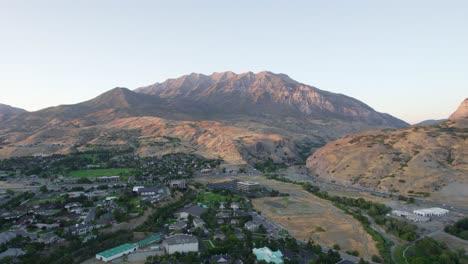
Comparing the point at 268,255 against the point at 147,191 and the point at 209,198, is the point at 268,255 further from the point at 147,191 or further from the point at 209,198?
the point at 147,191

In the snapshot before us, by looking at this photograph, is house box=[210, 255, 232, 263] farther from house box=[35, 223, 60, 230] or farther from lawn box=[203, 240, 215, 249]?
house box=[35, 223, 60, 230]

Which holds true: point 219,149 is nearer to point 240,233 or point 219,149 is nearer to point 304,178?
point 304,178

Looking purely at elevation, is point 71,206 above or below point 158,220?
above

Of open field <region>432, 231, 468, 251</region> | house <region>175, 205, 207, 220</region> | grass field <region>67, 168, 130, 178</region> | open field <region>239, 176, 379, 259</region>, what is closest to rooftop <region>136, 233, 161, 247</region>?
house <region>175, 205, 207, 220</region>

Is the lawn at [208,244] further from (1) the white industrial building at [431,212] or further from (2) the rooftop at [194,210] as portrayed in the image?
(1) the white industrial building at [431,212]

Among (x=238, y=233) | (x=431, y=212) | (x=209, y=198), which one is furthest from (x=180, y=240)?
(x=431, y=212)

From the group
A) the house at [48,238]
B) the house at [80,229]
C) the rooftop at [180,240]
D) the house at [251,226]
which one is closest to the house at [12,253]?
the house at [48,238]
